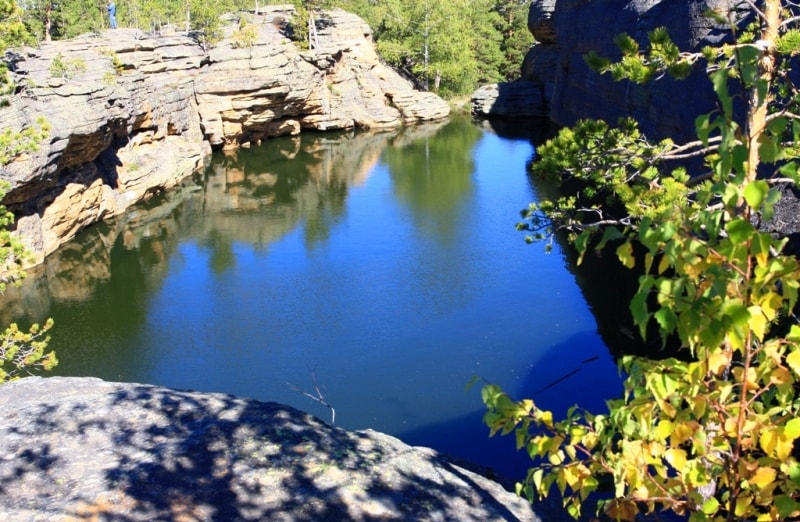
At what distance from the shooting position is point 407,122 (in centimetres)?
3656

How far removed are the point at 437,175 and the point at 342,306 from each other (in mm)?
12583

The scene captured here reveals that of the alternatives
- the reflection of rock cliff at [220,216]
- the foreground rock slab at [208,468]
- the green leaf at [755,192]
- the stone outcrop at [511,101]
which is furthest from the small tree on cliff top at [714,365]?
the stone outcrop at [511,101]

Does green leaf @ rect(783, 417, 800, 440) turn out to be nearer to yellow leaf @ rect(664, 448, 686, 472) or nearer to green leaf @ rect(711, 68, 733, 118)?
yellow leaf @ rect(664, 448, 686, 472)

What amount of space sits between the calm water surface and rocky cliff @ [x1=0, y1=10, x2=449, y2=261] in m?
1.10

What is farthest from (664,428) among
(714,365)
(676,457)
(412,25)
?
(412,25)

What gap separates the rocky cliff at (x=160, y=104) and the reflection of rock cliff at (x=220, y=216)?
0.61 m

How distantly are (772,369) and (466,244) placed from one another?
51.0 feet

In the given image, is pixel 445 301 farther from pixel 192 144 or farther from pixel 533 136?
pixel 533 136

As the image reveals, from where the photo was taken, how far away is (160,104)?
23344 mm

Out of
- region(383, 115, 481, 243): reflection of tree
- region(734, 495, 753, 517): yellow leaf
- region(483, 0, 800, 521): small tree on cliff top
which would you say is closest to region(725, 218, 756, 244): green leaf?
region(483, 0, 800, 521): small tree on cliff top

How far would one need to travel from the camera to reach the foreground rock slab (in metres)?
4.25

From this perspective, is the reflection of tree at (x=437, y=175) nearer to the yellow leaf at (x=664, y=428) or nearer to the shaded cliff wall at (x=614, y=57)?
the shaded cliff wall at (x=614, y=57)

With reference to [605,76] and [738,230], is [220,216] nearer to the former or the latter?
[605,76]

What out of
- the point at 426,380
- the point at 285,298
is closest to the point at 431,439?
the point at 426,380
